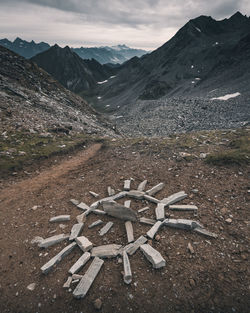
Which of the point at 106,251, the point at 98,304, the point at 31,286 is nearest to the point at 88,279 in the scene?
the point at 98,304

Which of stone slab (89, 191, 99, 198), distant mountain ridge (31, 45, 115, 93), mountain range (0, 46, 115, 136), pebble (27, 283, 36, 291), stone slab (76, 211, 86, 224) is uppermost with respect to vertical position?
distant mountain ridge (31, 45, 115, 93)

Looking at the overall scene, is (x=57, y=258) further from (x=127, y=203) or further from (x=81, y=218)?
(x=127, y=203)

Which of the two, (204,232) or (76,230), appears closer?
(204,232)

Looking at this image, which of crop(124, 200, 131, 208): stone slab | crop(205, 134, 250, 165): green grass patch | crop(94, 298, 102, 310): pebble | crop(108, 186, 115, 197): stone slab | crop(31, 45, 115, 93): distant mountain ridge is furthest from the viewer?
crop(31, 45, 115, 93): distant mountain ridge

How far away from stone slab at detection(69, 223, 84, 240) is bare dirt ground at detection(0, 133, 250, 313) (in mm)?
360

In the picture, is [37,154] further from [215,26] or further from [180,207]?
[215,26]

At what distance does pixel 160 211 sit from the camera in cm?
802

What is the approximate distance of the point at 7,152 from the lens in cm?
1408

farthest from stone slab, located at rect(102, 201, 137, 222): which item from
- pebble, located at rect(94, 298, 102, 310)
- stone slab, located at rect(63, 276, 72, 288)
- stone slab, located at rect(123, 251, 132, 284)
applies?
pebble, located at rect(94, 298, 102, 310)

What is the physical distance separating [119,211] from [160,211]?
1.71m

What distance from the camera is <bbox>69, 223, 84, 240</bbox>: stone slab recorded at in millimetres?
7274

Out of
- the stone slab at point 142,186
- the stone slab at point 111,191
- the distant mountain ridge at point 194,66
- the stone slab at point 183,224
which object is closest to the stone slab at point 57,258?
the stone slab at point 111,191

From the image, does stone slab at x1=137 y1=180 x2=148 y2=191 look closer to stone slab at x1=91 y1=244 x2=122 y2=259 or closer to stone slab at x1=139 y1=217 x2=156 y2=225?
stone slab at x1=139 y1=217 x2=156 y2=225

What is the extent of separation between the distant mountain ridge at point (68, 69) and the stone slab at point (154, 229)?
14718cm
